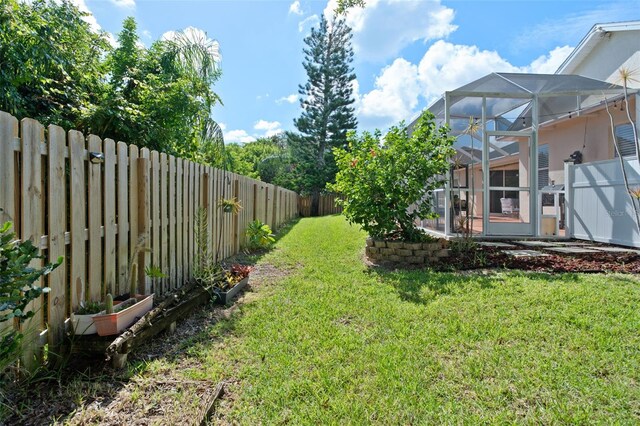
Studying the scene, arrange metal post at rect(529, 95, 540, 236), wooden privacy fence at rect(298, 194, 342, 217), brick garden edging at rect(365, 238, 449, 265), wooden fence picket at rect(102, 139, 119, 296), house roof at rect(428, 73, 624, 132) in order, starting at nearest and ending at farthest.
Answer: wooden fence picket at rect(102, 139, 119, 296) < brick garden edging at rect(365, 238, 449, 265) < house roof at rect(428, 73, 624, 132) < metal post at rect(529, 95, 540, 236) < wooden privacy fence at rect(298, 194, 342, 217)

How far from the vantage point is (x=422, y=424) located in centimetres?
173

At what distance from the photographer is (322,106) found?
Result: 81.0ft

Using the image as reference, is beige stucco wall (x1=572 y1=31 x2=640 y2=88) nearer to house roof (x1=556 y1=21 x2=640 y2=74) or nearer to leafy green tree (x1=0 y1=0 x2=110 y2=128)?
house roof (x1=556 y1=21 x2=640 y2=74)

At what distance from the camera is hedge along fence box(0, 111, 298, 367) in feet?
6.41

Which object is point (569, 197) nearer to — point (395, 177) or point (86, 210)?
point (395, 177)

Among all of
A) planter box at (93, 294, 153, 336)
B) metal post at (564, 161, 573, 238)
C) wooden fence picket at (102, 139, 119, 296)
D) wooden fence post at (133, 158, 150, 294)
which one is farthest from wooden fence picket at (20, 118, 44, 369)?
metal post at (564, 161, 573, 238)

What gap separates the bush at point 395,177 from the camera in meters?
5.66

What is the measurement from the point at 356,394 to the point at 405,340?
0.84 metres

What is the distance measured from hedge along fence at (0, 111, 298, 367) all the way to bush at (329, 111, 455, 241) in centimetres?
286

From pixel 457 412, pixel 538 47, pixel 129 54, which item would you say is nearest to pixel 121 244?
pixel 457 412

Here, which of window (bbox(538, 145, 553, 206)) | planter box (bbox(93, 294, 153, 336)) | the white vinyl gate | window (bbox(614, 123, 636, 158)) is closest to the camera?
planter box (bbox(93, 294, 153, 336))

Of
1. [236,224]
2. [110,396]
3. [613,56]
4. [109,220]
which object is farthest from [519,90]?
[110,396]

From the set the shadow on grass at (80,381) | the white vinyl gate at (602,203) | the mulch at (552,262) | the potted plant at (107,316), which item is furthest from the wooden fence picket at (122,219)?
the white vinyl gate at (602,203)

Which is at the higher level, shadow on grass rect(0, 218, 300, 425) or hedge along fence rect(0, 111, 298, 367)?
hedge along fence rect(0, 111, 298, 367)
